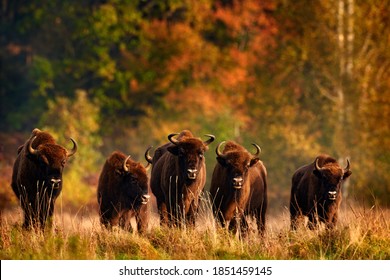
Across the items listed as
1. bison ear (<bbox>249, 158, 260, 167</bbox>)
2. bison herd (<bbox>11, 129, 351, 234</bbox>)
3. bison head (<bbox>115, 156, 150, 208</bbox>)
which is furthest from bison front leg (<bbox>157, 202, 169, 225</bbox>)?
bison ear (<bbox>249, 158, 260, 167</bbox>)

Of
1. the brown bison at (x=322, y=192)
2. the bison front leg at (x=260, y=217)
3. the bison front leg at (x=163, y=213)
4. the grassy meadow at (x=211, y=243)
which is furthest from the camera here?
the bison front leg at (x=260, y=217)

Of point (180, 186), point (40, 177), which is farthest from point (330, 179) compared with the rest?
point (40, 177)

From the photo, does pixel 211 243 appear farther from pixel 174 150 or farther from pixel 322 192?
pixel 322 192

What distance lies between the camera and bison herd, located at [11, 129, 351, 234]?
70.4 ft

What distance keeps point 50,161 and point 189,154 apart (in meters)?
2.44

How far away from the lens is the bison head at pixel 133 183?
22594 millimetres

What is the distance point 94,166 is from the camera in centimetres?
Result: 4484

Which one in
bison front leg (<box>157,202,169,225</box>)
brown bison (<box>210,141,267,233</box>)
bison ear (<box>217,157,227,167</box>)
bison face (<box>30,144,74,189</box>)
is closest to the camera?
bison face (<box>30,144,74,189</box>)

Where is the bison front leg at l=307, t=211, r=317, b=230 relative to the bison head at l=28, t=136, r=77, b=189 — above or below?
below

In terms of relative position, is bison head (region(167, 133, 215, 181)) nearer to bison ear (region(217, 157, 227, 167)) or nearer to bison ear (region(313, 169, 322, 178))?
bison ear (region(217, 157, 227, 167))

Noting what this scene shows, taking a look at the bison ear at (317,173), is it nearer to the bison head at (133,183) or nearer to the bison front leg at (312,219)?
the bison front leg at (312,219)

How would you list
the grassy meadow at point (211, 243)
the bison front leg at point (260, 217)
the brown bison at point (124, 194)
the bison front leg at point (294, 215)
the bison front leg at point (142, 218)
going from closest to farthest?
the grassy meadow at point (211, 243) → the bison front leg at point (294, 215) → the bison front leg at point (142, 218) → the brown bison at point (124, 194) → the bison front leg at point (260, 217)

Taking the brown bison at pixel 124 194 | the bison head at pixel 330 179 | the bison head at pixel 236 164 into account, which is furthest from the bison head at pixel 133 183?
the bison head at pixel 330 179

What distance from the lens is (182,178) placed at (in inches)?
857
